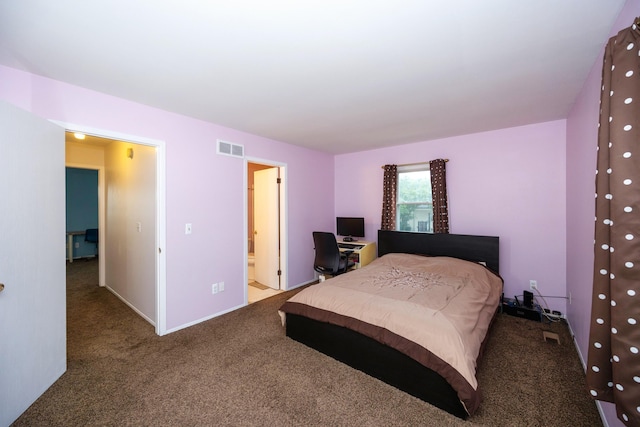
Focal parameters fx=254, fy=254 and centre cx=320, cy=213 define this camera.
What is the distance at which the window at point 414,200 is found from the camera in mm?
4086

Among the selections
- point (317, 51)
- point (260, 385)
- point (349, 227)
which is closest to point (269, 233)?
point (349, 227)

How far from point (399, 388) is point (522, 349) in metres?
1.41

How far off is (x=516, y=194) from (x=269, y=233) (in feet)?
12.0

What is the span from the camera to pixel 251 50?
171 centimetres

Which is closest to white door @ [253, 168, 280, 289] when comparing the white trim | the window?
the white trim

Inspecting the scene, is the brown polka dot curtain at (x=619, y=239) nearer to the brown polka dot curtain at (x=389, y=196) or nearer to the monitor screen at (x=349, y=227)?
the brown polka dot curtain at (x=389, y=196)

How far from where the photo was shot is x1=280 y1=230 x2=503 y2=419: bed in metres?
1.71

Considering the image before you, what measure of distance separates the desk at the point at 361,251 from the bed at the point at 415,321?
2.73 ft

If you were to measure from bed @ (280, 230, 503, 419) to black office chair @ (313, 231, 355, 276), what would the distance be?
22.4 inches

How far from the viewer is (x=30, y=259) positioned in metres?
1.79

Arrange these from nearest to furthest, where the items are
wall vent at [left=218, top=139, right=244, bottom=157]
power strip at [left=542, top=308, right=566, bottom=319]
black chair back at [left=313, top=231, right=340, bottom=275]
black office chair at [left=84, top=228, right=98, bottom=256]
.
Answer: power strip at [left=542, top=308, right=566, bottom=319] → wall vent at [left=218, top=139, right=244, bottom=157] → black chair back at [left=313, top=231, right=340, bottom=275] → black office chair at [left=84, top=228, right=98, bottom=256]

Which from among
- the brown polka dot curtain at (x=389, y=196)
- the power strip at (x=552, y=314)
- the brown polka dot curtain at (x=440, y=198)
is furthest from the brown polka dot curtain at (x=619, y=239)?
the brown polka dot curtain at (x=389, y=196)

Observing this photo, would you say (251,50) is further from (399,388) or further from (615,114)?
(399,388)

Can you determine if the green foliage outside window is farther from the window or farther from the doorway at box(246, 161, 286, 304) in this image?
the doorway at box(246, 161, 286, 304)
